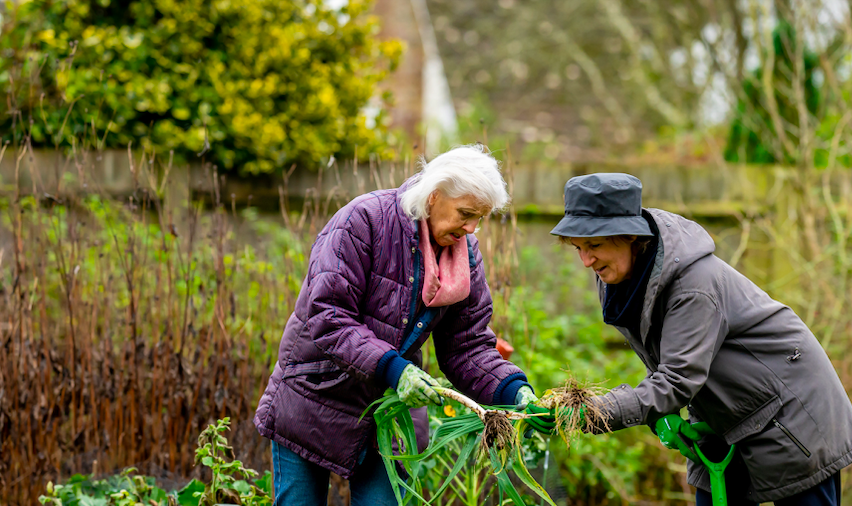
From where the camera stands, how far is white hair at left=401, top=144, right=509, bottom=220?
215 centimetres

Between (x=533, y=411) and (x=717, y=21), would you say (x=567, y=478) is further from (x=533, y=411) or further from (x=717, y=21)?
(x=717, y=21)

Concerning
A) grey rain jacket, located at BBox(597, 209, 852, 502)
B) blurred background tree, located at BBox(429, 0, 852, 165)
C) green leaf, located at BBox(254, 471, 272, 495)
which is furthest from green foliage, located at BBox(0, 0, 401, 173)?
grey rain jacket, located at BBox(597, 209, 852, 502)

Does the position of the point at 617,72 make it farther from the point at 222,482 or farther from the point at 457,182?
the point at 222,482

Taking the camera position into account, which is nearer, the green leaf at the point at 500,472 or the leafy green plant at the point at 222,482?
the green leaf at the point at 500,472

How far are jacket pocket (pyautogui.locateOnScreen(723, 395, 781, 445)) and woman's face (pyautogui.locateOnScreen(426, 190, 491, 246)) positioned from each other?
0.92 m

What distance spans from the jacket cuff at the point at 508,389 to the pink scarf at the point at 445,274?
12.6 inches

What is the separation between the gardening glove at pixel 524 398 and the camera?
7.24 ft

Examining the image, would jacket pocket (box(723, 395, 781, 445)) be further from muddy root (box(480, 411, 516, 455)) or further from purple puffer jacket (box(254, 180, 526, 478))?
purple puffer jacket (box(254, 180, 526, 478))

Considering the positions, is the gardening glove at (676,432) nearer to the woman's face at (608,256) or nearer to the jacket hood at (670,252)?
the jacket hood at (670,252)

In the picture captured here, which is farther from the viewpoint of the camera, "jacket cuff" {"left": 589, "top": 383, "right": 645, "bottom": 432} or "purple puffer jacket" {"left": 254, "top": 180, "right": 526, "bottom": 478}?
"purple puffer jacket" {"left": 254, "top": 180, "right": 526, "bottom": 478}

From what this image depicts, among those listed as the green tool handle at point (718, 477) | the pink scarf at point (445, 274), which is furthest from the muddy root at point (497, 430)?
the green tool handle at point (718, 477)

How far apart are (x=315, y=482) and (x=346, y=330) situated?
0.54 m

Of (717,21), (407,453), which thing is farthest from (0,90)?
(717,21)

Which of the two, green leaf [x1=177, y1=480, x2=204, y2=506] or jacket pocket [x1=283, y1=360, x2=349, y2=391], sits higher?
jacket pocket [x1=283, y1=360, x2=349, y2=391]
